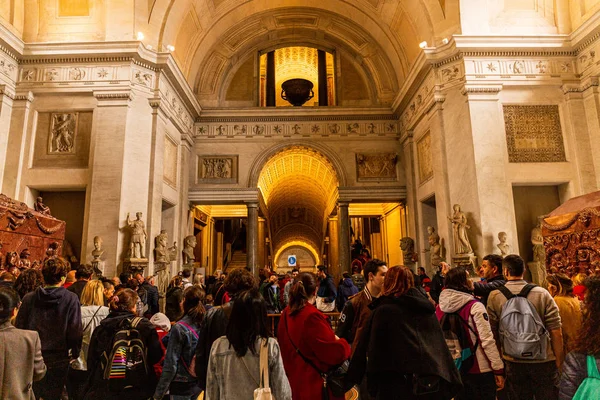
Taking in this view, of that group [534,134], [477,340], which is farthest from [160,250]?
[534,134]

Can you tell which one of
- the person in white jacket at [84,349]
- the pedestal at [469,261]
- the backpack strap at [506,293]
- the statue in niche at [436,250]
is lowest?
the person in white jacket at [84,349]

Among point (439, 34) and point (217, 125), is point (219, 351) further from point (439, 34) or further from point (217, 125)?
point (217, 125)

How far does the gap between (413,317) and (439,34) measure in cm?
1196

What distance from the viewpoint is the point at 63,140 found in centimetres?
1191

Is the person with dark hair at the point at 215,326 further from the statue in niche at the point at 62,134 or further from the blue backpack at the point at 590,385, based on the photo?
the statue in niche at the point at 62,134

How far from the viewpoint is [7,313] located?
2746mm

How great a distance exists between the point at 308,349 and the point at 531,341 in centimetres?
199

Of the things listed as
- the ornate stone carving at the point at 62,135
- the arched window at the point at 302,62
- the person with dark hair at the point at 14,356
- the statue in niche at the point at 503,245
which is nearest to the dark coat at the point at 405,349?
the person with dark hair at the point at 14,356

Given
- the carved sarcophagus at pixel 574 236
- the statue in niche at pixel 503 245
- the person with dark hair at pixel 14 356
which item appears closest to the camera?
the person with dark hair at pixel 14 356

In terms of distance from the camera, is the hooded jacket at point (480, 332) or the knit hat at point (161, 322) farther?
the knit hat at point (161, 322)

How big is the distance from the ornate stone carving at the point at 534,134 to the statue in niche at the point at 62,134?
42.0ft

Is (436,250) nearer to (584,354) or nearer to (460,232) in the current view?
(460,232)

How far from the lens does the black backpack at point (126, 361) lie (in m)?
3.05

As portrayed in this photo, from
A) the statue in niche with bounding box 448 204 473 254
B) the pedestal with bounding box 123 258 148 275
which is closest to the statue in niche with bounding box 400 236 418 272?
the statue in niche with bounding box 448 204 473 254
